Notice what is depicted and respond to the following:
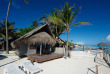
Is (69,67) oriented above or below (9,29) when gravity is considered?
below

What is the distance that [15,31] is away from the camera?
18.6m

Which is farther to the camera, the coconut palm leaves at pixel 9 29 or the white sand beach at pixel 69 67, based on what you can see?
the coconut palm leaves at pixel 9 29

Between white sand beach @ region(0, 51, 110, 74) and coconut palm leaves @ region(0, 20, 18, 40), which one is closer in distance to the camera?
white sand beach @ region(0, 51, 110, 74)

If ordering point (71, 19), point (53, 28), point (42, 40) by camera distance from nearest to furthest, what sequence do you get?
1. point (42, 40)
2. point (71, 19)
3. point (53, 28)

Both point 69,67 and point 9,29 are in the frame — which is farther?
point 9,29

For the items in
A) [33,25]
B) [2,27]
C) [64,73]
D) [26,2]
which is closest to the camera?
[64,73]

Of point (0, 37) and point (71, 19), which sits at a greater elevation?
point (71, 19)

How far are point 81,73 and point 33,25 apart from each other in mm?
24882

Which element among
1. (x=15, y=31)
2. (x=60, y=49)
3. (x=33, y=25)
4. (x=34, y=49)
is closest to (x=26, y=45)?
(x=34, y=49)

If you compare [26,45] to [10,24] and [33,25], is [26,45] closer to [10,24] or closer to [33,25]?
[10,24]

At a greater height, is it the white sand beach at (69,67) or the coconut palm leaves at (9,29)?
the coconut palm leaves at (9,29)

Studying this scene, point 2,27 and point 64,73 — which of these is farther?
point 2,27

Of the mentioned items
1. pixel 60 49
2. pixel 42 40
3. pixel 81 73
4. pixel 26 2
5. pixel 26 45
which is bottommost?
pixel 81 73

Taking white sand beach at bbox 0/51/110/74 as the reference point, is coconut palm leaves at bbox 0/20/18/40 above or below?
above
